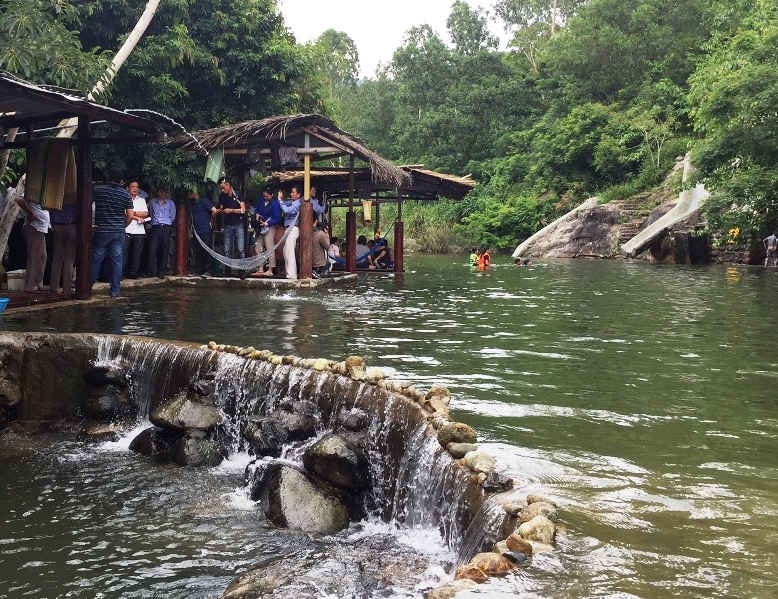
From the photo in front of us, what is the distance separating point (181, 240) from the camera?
1689 cm

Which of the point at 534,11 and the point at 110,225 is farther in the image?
the point at 534,11

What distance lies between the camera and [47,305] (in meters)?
11.3

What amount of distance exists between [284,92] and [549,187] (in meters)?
25.0

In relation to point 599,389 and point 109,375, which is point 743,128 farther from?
point 109,375

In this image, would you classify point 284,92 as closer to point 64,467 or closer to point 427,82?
point 64,467

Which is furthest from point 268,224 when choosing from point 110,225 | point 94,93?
point 110,225

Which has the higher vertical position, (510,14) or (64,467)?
(510,14)

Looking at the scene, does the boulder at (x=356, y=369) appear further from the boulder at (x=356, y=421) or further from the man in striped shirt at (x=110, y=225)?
the man in striped shirt at (x=110, y=225)

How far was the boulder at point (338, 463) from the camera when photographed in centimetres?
602

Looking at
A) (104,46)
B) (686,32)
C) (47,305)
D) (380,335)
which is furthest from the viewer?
(686,32)

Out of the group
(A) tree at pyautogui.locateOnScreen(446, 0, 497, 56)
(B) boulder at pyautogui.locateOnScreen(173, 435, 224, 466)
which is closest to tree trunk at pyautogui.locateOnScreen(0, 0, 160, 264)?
(B) boulder at pyautogui.locateOnScreen(173, 435, 224, 466)

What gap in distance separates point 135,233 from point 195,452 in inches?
363

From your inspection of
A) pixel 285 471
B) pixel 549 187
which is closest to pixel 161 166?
pixel 285 471

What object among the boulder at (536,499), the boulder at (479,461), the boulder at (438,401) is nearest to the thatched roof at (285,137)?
the boulder at (438,401)
